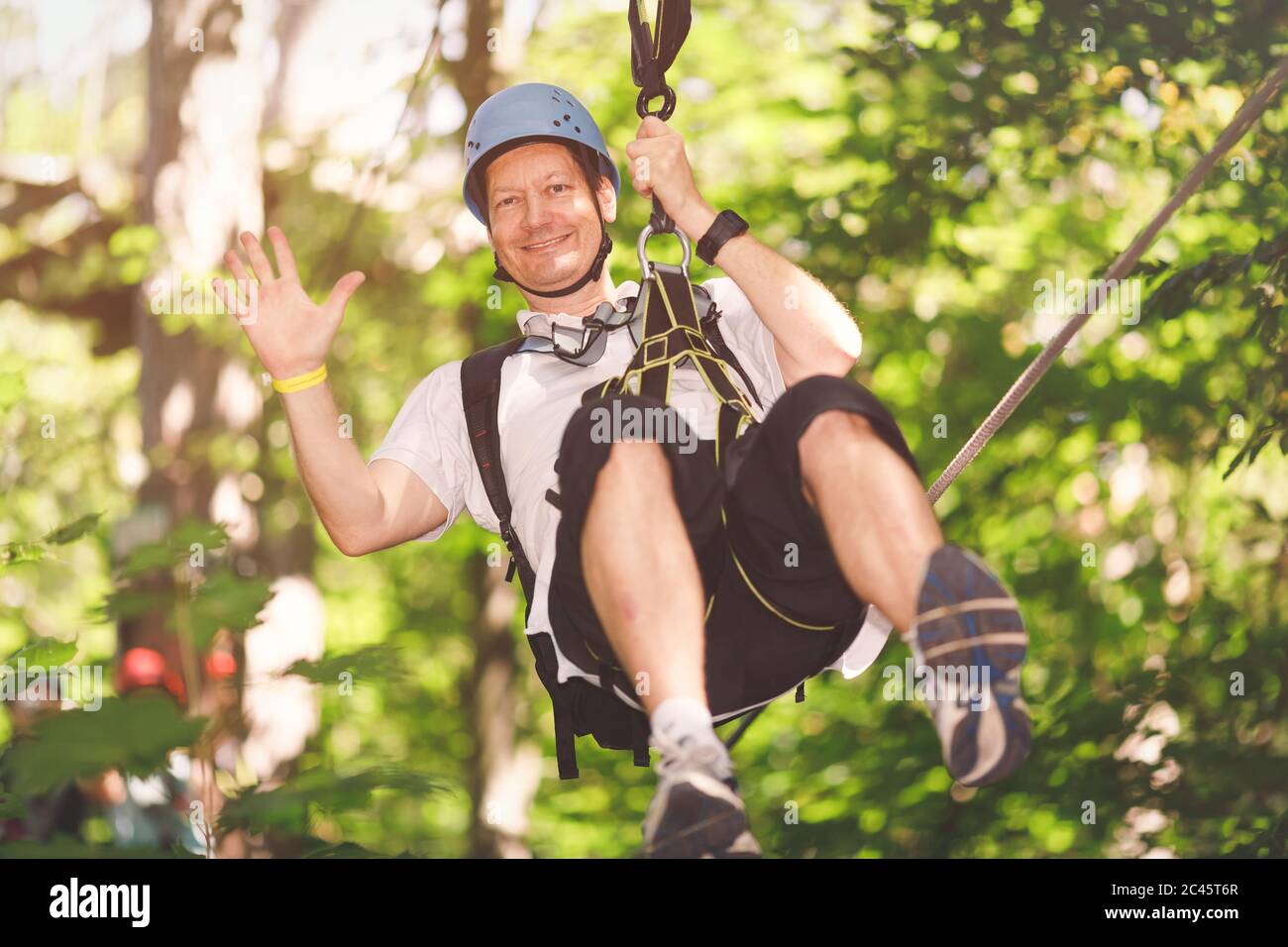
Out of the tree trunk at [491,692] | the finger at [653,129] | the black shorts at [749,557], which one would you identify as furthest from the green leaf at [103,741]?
the tree trunk at [491,692]

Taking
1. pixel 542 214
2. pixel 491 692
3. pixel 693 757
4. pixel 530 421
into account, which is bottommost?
pixel 693 757

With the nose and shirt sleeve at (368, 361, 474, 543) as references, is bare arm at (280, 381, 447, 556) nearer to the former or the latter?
shirt sleeve at (368, 361, 474, 543)

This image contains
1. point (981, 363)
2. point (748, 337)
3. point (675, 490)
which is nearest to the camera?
point (675, 490)

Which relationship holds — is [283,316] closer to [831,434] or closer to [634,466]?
[634,466]

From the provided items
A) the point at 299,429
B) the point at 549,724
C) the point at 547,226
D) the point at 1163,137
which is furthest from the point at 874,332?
the point at 299,429

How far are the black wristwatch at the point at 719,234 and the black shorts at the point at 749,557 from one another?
0.39 metres

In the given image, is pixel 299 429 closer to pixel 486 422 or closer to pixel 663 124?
pixel 486 422

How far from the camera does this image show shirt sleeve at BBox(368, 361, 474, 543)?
2.74 metres

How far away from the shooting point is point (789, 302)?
8.38ft

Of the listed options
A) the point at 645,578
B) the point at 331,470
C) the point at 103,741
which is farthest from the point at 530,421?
the point at 103,741

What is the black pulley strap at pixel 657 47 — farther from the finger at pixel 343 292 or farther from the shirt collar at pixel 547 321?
the finger at pixel 343 292

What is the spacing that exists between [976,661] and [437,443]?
51.7 inches

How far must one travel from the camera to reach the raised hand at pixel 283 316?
2.43 meters

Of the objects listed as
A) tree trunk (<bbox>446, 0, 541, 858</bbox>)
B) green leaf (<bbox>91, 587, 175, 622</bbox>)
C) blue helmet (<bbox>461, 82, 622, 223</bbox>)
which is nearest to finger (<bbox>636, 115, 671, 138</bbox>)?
blue helmet (<bbox>461, 82, 622, 223</bbox>)
